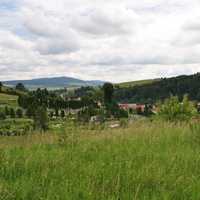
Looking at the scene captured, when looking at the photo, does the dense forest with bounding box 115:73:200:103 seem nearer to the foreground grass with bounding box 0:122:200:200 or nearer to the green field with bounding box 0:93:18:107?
the green field with bounding box 0:93:18:107

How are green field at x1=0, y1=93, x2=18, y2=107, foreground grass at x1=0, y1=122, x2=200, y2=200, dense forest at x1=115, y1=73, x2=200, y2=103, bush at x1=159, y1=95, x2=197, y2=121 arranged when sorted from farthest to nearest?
dense forest at x1=115, y1=73, x2=200, y2=103 < green field at x1=0, y1=93, x2=18, y2=107 < bush at x1=159, y1=95, x2=197, y2=121 < foreground grass at x1=0, y1=122, x2=200, y2=200

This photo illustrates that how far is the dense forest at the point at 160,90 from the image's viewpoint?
5128 inches

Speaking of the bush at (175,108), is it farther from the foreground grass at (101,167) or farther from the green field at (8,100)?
the green field at (8,100)

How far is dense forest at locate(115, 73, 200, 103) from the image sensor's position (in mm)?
130250

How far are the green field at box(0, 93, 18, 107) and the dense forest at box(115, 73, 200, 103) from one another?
35666 millimetres

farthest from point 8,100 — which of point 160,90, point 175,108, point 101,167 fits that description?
point 101,167

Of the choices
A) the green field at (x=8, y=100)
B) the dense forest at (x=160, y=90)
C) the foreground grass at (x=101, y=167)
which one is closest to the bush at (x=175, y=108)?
the foreground grass at (x=101, y=167)

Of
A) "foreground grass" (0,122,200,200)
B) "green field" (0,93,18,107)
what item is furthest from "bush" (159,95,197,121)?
"green field" (0,93,18,107)

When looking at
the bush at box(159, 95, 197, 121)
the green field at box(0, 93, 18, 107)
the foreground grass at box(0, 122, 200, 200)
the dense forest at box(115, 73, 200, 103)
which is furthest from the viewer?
the dense forest at box(115, 73, 200, 103)

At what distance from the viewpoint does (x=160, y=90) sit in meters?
150

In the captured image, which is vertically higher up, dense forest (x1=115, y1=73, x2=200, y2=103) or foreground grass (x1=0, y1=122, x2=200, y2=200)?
foreground grass (x1=0, y1=122, x2=200, y2=200)

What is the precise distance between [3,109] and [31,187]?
11049 centimetres

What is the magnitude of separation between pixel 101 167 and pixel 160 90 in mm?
145437

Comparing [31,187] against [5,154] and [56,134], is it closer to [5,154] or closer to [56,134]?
[5,154]
